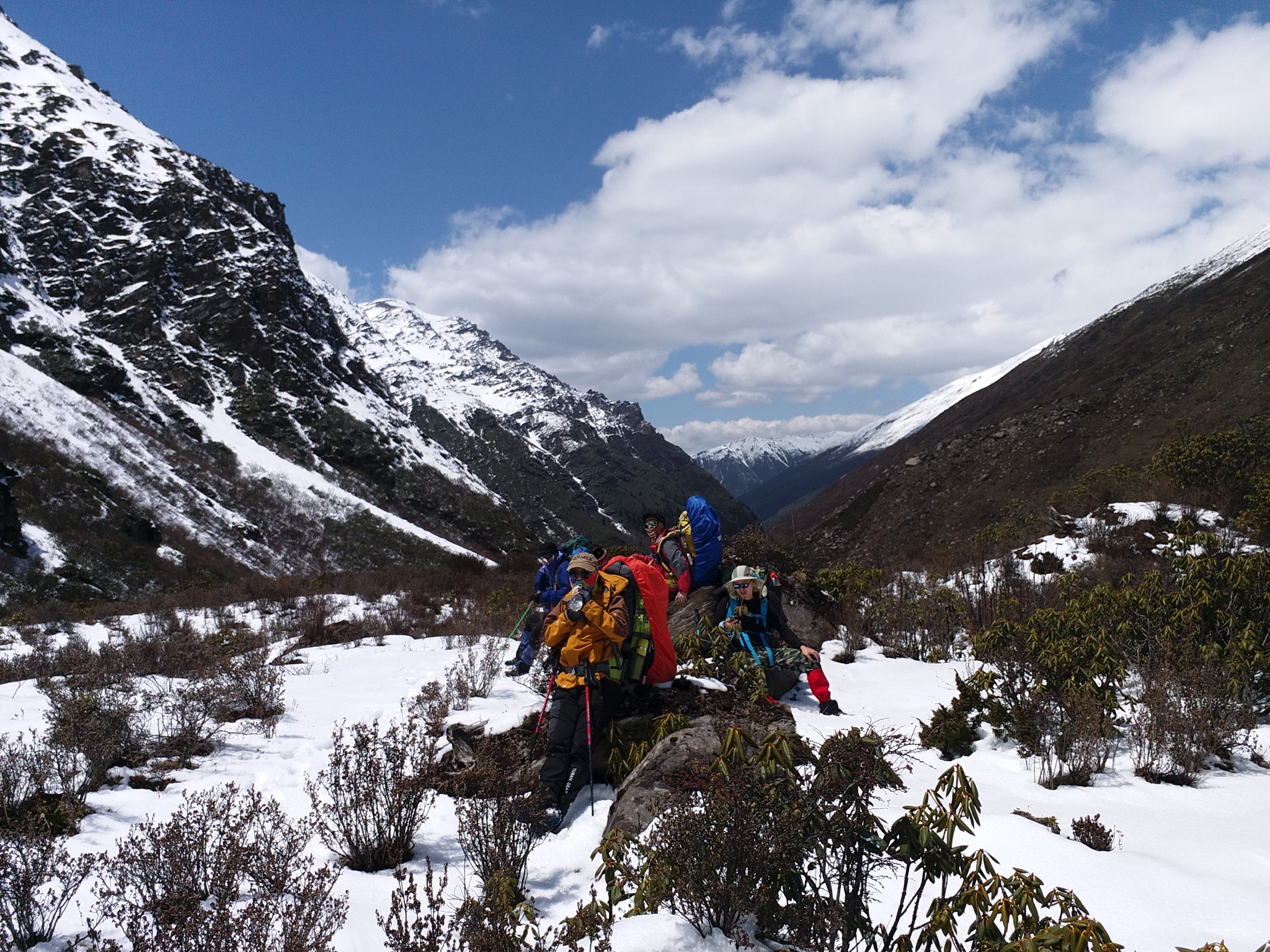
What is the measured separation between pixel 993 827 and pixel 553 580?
523 centimetres

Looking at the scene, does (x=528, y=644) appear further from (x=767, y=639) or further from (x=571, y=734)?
(x=571, y=734)

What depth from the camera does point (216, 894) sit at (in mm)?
2584

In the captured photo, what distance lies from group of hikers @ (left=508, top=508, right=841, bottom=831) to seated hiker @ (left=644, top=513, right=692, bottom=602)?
1.06m

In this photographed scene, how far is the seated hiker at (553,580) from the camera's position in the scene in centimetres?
745

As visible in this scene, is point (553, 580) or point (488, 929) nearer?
point (488, 929)

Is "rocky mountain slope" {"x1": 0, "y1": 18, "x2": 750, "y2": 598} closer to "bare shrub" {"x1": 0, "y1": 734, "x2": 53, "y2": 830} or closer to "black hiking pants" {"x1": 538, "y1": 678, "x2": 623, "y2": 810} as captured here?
"bare shrub" {"x1": 0, "y1": 734, "x2": 53, "y2": 830}

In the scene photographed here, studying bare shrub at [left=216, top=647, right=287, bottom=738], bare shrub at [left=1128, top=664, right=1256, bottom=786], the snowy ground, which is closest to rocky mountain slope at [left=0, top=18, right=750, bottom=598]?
bare shrub at [left=216, top=647, right=287, bottom=738]

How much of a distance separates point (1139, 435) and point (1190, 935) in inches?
1685

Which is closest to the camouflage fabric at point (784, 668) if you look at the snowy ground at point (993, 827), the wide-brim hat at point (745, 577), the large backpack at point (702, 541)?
the snowy ground at point (993, 827)

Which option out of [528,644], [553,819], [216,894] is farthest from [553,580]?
[216,894]

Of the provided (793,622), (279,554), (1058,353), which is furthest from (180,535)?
(1058,353)

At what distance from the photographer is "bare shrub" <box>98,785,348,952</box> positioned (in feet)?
6.93

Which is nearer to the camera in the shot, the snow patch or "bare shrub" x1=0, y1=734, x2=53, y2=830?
"bare shrub" x1=0, y1=734, x2=53, y2=830

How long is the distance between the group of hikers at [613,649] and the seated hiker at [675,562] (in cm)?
106
